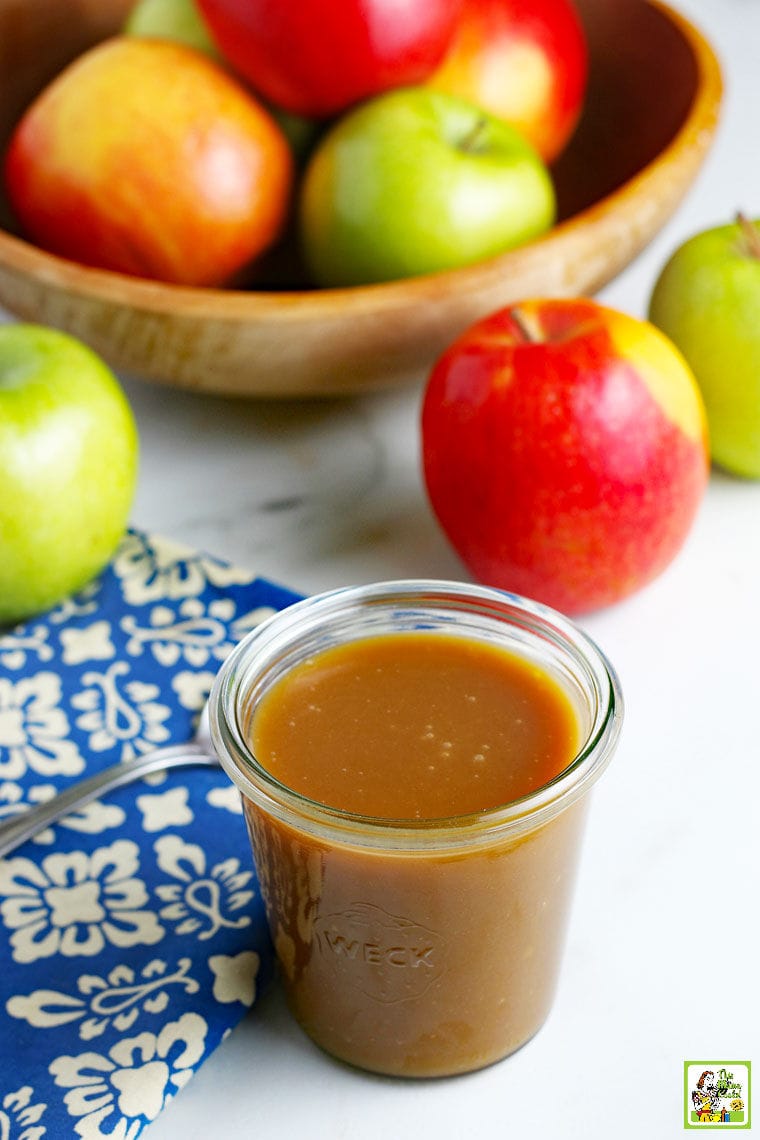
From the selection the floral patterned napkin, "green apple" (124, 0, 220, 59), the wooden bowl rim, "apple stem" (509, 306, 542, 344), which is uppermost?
"green apple" (124, 0, 220, 59)

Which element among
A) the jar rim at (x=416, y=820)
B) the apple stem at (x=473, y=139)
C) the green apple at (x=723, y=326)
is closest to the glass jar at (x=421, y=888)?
the jar rim at (x=416, y=820)

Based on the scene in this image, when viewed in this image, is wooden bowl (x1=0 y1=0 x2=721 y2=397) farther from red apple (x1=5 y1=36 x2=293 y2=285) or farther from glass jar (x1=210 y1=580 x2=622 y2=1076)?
glass jar (x1=210 y1=580 x2=622 y2=1076)

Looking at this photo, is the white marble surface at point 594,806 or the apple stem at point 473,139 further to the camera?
the apple stem at point 473,139

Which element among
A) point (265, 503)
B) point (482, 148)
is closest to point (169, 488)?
point (265, 503)

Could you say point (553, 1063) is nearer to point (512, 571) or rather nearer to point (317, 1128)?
point (317, 1128)

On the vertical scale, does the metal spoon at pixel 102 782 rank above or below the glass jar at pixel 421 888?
below

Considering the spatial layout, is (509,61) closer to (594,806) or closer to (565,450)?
(565,450)

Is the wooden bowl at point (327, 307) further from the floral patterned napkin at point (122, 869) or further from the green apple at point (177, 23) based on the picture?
the green apple at point (177, 23)

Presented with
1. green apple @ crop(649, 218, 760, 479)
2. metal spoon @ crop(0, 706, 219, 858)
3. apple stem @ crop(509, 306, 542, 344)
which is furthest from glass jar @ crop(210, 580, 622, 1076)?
green apple @ crop(649, 218, 760, 479)
